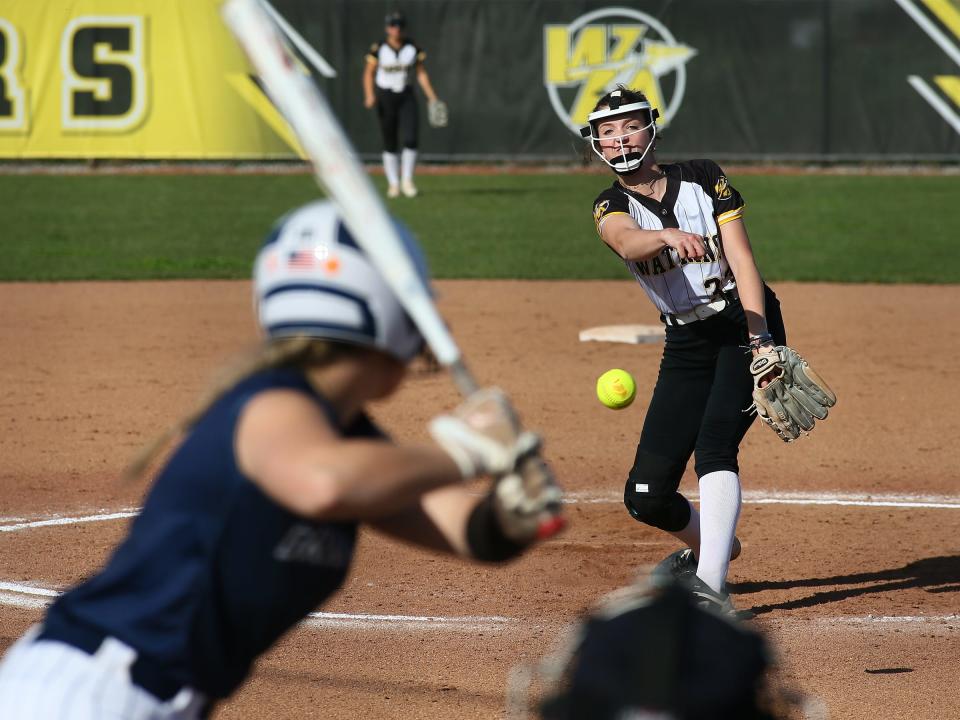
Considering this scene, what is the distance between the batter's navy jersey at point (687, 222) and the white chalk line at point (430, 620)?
4.70 ft

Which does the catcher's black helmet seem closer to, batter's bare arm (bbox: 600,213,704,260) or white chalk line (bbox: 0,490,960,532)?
batter's bare arm (bbox: 600,213,704,260)

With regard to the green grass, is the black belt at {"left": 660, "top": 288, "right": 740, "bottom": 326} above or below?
above

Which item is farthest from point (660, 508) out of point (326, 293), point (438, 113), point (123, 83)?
point (123, 83)

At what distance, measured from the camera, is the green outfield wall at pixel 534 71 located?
24125mm

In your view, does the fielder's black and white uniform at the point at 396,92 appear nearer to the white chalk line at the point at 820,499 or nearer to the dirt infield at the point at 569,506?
the dirt infield at the point at 569,506

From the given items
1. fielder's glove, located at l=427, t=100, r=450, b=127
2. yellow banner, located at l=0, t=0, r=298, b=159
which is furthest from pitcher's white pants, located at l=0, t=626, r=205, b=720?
yellow banner, located at l=0, t=0, r=298, b=159

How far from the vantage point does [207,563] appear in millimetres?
2523

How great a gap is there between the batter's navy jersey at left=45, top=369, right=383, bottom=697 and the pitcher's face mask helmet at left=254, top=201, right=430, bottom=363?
0.37 ft

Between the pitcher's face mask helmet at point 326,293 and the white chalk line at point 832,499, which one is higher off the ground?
the pitcher's face mask helmet at point 326,293

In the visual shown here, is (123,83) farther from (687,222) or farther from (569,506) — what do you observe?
(687,222)

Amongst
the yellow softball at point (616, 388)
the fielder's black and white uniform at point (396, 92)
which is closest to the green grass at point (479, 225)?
the fielder's black and white uniform at point (396, 92)

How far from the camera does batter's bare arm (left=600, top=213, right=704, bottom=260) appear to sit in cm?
551

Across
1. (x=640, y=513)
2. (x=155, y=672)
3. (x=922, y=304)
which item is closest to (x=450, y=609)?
(x=640, y=513)

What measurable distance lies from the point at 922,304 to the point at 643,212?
8.17 meters
